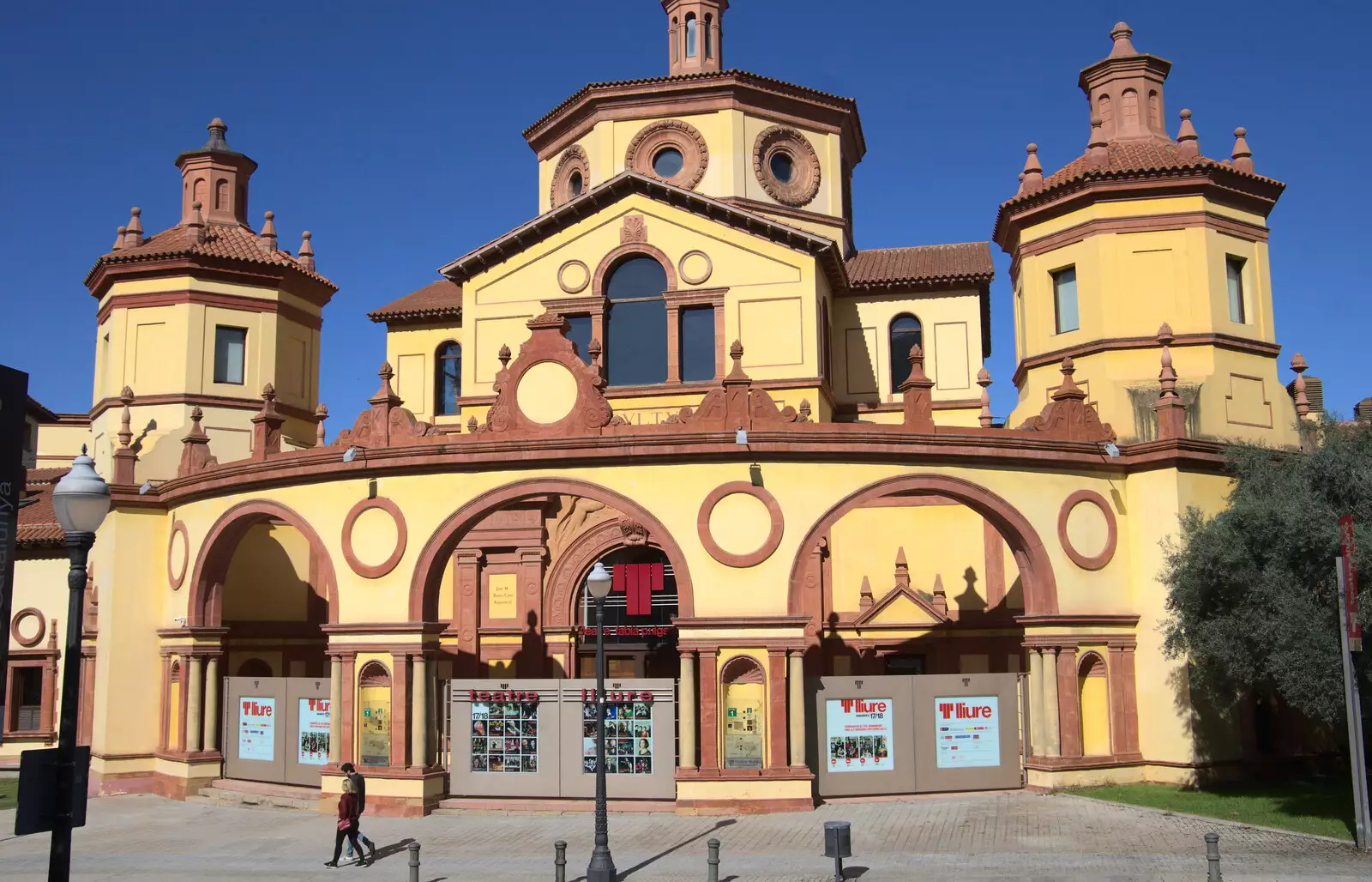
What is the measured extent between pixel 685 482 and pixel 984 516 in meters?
6.01

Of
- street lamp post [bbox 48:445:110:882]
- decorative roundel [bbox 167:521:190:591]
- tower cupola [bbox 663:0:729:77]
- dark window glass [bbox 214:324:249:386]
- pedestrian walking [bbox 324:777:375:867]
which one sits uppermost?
tower cupola [bbox 663:0:729:77]

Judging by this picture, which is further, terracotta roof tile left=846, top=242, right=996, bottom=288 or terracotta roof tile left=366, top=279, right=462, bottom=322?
terracotta roof tile left=366, top=279, right=462, bottom=322

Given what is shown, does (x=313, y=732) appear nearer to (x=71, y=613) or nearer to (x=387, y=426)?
(x=387, y=426)

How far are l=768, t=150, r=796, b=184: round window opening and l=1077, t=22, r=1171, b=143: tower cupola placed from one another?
443 inches

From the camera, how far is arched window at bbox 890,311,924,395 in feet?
120

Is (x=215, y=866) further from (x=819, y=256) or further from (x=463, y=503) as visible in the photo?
(x=819, y=256)

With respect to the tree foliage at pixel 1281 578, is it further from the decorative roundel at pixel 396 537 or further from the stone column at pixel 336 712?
the stone column at pixel 336 712

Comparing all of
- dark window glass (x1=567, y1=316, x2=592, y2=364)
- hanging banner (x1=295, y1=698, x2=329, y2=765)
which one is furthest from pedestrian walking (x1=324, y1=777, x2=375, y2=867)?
dark window glass (x1=567, y1=316, x2=592, y2=364)

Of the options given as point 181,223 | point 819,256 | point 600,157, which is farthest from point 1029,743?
point 181,223

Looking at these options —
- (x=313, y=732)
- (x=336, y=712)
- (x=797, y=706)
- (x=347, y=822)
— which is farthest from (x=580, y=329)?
(x=347, y=822)

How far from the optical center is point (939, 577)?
32.2 m

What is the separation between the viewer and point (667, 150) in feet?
127

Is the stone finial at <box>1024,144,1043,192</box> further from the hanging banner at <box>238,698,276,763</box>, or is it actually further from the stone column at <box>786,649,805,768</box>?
the hanging banner at <box>238,698,276,763</box>

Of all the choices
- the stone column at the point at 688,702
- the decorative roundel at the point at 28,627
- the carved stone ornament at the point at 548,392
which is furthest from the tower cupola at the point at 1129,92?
the decorative roundel at the point at 28,627
